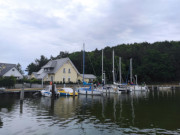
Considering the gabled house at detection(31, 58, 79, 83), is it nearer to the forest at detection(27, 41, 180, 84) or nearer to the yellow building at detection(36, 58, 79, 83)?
the yellow building at detection(36, 58, 79, 83)

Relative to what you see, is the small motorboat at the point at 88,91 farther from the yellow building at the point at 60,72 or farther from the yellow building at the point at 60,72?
the yellow building at the point at 60,72

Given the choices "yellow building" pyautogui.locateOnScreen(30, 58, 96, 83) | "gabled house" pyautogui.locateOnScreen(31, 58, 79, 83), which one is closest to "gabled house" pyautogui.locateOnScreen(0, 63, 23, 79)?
"yellow building" pyautogui.locateOnScreen(30, 58, 96, 83)

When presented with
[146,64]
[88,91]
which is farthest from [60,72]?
[146,64]

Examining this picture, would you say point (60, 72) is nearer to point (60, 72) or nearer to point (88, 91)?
point (60, 72)

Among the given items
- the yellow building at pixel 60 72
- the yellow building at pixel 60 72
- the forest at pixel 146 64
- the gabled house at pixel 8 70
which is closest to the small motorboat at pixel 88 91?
the yellow building at pixel 60 72

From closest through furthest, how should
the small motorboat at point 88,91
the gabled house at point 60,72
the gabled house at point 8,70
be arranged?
the small motorboat at point 88,91, the gabled house at point 60,72, the gabled house at point 8,70

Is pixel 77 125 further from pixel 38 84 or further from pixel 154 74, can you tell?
pixel 154 74

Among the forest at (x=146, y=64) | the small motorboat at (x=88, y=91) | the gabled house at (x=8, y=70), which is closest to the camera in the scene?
the small motorboat at (x=88, y=91)

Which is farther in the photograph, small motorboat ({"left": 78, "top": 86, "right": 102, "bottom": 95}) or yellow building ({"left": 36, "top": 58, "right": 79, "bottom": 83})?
yellow building ({"left": 36, "top": 58, "right": 79, "bottom": 83})

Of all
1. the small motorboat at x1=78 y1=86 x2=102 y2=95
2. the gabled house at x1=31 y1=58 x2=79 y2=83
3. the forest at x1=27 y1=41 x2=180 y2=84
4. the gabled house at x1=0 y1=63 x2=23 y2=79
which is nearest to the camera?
the small motorboat at x1=78 y1=86 x2=102 y2=95

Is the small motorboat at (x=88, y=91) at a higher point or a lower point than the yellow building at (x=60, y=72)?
lower

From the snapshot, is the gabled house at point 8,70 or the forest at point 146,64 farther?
the forest at point 146,64

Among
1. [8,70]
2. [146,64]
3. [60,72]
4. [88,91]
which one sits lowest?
[88,91]

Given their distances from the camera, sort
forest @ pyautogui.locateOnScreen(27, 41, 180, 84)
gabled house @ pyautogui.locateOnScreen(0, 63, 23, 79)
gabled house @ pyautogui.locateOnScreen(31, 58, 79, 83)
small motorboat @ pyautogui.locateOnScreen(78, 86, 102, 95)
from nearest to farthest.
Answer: small motorboat @ pyautogui.locateOnScreen(78, 86, 102, 95) < gabled house @ pyautogui.locateOnScreen(31, 58, 79, 83) < gabled house @ pyautogui.locateOnScreen(0, 63, 23, 79) < forest @ pyautogui.locateOnScreen(27, 41, 180, 84)
